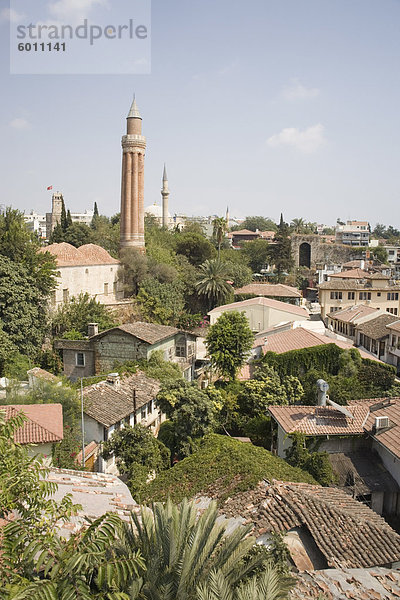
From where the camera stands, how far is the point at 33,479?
5.48 meters

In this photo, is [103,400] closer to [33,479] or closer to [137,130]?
[33,479]

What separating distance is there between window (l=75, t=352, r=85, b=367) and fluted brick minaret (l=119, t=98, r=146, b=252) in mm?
21181

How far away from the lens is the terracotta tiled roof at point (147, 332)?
28.0m

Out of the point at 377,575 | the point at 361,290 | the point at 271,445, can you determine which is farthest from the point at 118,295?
the point at 377,575

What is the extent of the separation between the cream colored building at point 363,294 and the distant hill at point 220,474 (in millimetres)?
33429

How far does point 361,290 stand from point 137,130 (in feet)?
89.0

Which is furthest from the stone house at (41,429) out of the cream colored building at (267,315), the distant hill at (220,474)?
the cream colored building at (267,315)

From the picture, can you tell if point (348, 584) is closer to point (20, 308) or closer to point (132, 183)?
point (20, 308)

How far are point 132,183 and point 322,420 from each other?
3804cm

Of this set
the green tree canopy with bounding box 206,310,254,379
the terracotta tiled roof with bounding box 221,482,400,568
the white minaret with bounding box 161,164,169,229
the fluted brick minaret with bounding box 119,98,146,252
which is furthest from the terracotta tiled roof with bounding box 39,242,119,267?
the white minaret with bounding box 161,164,169,229

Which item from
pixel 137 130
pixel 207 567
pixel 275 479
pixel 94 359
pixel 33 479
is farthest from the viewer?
pixel 137 130

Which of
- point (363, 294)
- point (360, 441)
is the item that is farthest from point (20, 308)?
point (363, 294)

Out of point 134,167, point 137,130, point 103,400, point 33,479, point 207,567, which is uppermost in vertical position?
point 137,130

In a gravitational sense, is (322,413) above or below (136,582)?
below
